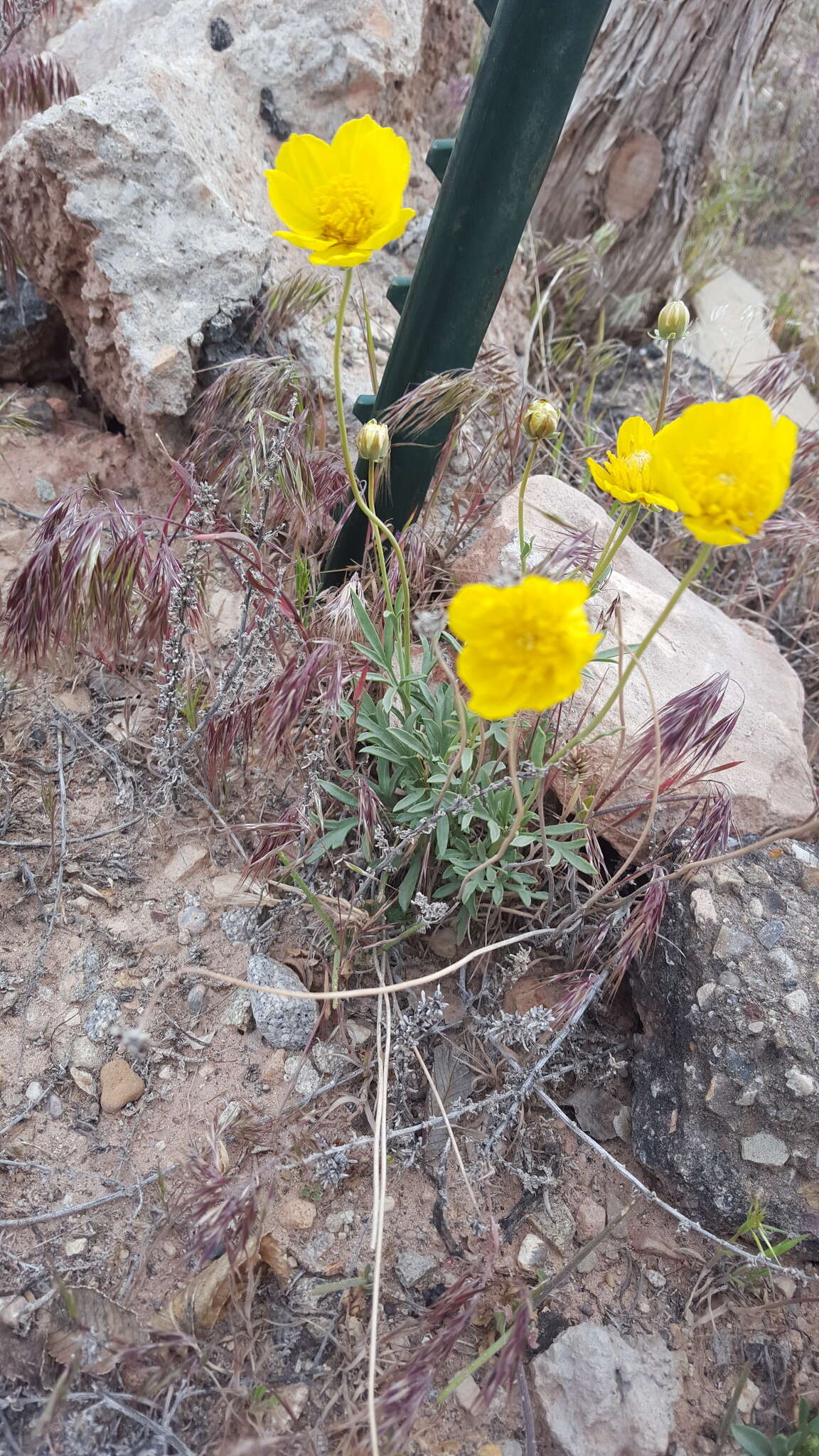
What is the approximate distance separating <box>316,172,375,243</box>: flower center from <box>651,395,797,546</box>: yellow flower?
548 mm

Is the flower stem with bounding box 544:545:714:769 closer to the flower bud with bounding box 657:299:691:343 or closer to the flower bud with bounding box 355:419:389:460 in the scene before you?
the flower bud with bounding box 657:299:691:343

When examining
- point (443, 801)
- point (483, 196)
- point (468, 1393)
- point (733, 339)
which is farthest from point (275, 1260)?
point (733, 339)

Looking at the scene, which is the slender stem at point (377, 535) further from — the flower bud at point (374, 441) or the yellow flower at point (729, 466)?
the yellow flower at point (729, 466)

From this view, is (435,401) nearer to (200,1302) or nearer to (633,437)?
(633,437)

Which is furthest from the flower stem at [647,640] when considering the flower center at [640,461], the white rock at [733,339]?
the white rock at [733,339]

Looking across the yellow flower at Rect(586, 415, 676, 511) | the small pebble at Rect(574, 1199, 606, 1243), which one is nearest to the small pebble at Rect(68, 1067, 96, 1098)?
the small pebble at Rect(574, 1199, 606, 1243)

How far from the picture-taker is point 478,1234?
1.48 metres

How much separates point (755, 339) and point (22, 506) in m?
3.09

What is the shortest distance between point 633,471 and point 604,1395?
1385 millimetres

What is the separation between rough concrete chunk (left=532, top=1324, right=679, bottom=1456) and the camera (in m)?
1.32

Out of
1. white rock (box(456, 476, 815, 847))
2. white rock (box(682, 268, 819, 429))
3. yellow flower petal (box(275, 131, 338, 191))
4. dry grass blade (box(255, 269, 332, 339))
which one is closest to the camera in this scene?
yellow flower petal (box(275, 131, 338, 191))

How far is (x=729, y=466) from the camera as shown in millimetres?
1033

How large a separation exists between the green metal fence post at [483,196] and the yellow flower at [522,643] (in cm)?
89

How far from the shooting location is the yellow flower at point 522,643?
100 centimetres
